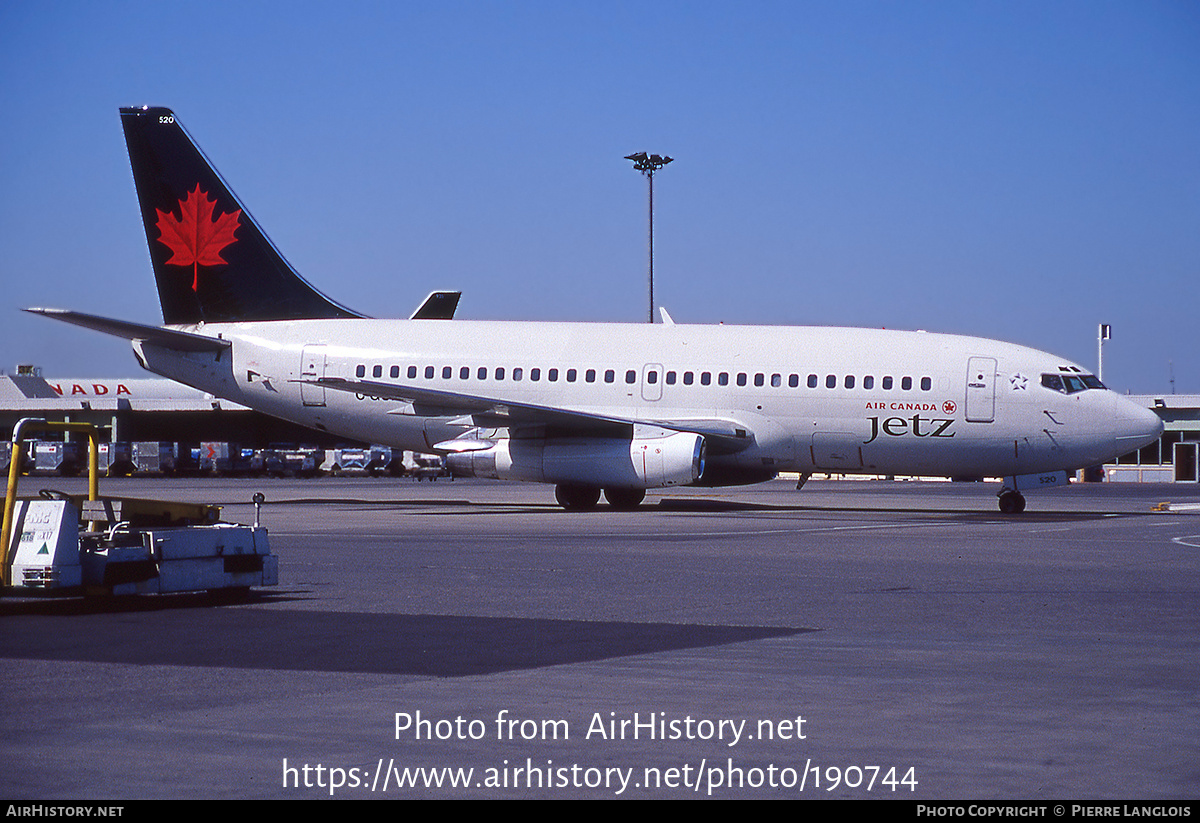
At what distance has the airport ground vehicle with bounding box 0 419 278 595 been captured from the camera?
43.7 feet

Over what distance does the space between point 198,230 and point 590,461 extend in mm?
A: 13474

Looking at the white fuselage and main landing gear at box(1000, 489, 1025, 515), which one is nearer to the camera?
the white fuselage

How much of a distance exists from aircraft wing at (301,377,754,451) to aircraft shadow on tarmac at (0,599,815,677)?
18.5 meters

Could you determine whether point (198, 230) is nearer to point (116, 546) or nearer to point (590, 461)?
point (590, 461)

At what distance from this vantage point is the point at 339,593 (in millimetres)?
15672

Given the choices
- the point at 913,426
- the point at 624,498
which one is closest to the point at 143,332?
the point at 624,498

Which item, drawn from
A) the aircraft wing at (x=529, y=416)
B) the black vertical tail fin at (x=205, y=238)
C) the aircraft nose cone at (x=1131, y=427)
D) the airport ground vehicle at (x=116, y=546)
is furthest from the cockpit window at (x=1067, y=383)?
the airport ground vehicle at (x=116, y=546)

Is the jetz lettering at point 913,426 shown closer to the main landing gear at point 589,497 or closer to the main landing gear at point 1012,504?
the main landing gear at point 1012,504

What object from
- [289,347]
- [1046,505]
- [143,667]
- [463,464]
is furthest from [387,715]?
[1046,505]

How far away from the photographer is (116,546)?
46.1 ft

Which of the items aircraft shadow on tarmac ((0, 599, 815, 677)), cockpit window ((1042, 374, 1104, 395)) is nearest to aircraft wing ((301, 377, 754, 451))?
cockpit window ((1042, 374, 1104, 395))

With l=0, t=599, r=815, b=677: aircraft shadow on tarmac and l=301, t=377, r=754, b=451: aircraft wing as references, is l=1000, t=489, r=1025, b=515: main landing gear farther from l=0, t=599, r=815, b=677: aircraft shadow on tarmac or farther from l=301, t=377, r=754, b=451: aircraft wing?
l=0, t=599, r=815, b=677: aircraft shadow on tarmac

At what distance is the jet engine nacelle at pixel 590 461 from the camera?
3284cm
